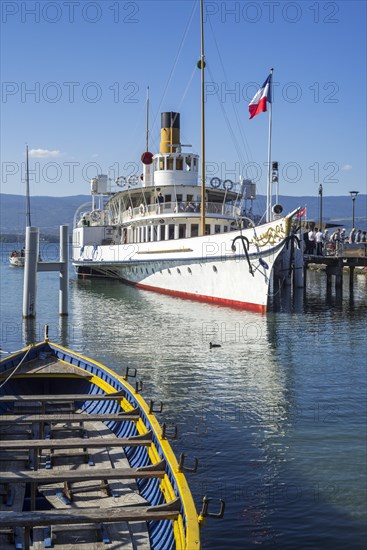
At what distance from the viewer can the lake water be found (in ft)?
30.6

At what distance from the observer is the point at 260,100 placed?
31734 millimetres

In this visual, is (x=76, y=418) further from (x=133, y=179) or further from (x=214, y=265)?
(x=133, y=179)

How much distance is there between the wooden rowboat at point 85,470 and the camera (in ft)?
23.2

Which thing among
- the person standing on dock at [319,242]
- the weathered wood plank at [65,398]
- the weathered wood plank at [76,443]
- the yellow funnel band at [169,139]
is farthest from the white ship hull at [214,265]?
the weathered wood plank at [76,443]

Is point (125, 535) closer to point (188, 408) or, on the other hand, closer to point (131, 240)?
point (188, 408)

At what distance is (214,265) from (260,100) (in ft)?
28.7

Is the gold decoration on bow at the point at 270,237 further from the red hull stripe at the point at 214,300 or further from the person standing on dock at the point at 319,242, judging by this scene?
the person standing on dock at the point at 319,242

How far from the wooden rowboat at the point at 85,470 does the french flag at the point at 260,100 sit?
21.4 metres

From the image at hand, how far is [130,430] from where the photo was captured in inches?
425

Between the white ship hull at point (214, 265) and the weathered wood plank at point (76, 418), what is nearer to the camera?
the weathered wood plank at point (76, 418)

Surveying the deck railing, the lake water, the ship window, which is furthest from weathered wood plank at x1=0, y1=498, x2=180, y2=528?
the ship window

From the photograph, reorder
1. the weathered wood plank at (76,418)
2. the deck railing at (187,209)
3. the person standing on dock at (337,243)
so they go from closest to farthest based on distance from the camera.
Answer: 1. the weathered wood plank at (76,418)
2. the deck railing at (187,209)
3. the person standing on dock at (337,243)

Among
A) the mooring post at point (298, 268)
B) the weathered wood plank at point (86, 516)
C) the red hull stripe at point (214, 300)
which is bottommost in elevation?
the weathered wood plank at point (86, 516)

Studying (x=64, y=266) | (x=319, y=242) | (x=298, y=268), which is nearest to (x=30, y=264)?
(x=64, y=266)
